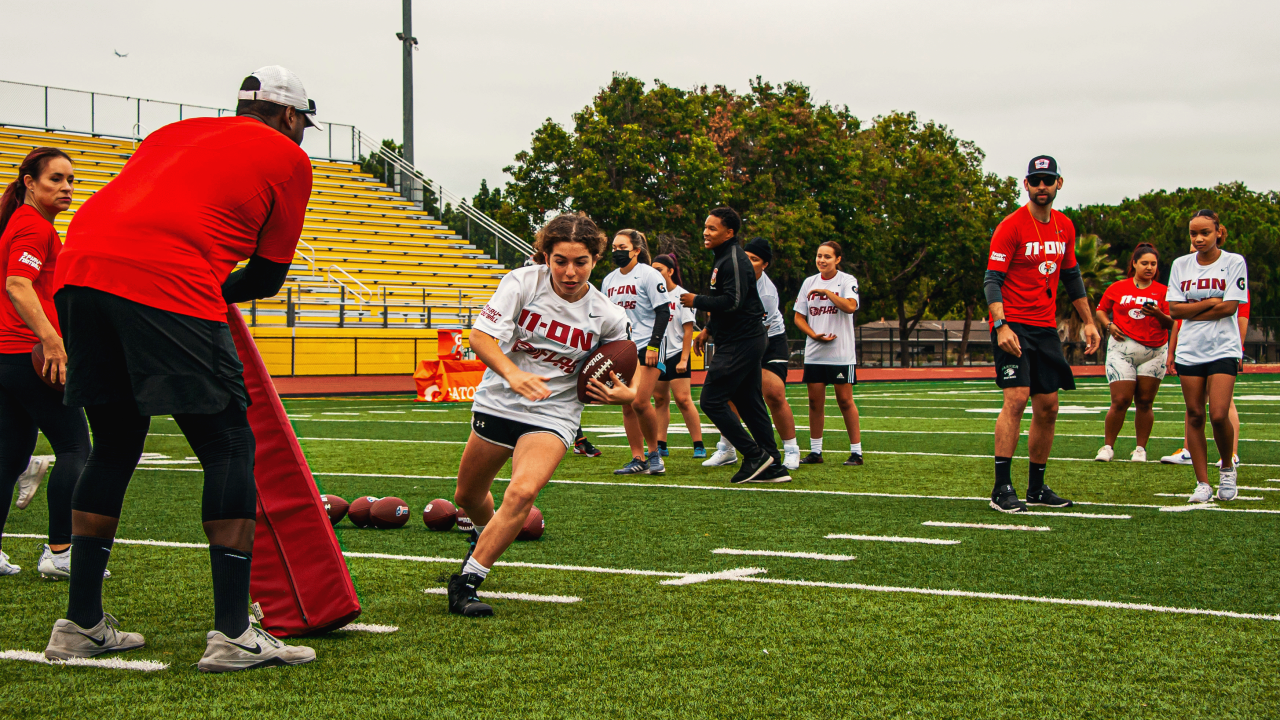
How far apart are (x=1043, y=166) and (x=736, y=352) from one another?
8.91ft

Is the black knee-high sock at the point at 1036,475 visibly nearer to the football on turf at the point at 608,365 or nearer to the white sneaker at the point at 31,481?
the football on turf at the point at 608,365

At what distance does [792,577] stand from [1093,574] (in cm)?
132

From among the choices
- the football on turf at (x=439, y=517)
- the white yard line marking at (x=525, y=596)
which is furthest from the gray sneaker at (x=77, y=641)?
Result: the football on turf at (x=439, y=517)

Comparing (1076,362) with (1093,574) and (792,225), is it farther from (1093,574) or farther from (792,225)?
(1093,574)

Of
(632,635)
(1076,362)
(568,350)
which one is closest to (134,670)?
(632,635)

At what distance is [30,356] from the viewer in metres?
4.88

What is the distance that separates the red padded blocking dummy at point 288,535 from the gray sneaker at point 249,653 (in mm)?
233

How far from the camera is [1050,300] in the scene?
280 inches

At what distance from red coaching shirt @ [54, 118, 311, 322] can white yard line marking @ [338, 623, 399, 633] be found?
1.23 metres

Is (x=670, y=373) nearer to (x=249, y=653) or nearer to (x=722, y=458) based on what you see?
(x=722, y=458)

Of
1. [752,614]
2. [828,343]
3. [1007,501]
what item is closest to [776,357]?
[828,343]

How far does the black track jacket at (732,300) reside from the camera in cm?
870

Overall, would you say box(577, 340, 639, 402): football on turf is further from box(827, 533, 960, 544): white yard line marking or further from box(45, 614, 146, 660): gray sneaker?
box(827, 533, 960, 544): white yard line marking

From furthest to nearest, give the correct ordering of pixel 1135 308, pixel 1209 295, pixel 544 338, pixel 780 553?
pixel 1135 308
pixel 1209 295
pixel 780 553
pixel 544 338
